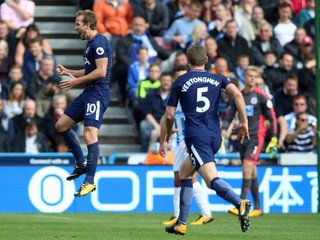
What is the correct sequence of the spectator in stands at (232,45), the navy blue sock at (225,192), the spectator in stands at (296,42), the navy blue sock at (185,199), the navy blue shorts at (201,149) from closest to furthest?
the navy blue sock at (225,192) < the navy blue shorts at (201,149) < the navy blue sock at (185,199) < the spectator in stands at (232,45) < the spectator in stands at (296,42)

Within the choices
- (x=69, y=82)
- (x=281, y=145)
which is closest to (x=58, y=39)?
(x=281, y=145)

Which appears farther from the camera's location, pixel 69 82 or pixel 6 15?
pixel 6 15

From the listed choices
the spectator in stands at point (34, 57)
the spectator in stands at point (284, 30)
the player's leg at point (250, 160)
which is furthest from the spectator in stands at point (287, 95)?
the spectator in stands at point (34, 57)

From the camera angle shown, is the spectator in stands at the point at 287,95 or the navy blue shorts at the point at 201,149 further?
the spectator in stands at the point at 287,95

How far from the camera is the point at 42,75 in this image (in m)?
22.8

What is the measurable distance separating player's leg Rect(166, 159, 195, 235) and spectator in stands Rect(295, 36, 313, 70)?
11.3 metres

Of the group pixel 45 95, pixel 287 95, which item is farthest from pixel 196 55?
pixel 287 95

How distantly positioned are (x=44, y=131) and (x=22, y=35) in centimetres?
219

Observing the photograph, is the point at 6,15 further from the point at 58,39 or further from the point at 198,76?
the point at 198,76

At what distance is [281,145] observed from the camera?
2270cm

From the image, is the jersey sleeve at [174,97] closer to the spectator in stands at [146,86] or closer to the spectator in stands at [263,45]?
the spectator in stands at [146,86]

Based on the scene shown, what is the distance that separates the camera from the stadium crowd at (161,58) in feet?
73.0

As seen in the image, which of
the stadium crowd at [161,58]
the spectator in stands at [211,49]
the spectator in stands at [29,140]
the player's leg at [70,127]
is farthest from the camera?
the spectator in stands at [211,49]

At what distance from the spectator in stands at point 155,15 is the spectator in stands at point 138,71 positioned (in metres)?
1.38
